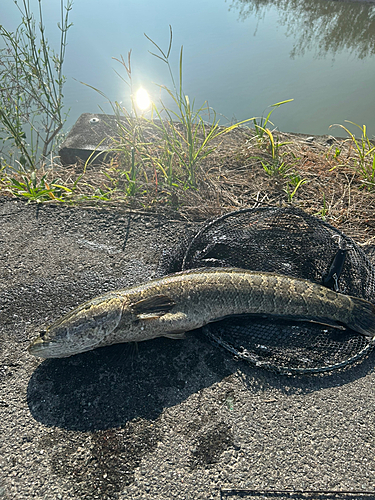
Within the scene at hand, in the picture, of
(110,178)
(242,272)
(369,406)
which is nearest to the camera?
(369,406)

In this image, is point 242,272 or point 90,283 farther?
point 90,283

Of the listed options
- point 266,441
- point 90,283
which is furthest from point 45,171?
point 266,441

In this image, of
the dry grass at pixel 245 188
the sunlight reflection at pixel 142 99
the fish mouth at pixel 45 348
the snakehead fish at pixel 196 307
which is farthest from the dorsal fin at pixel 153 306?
the sunlight reflection at pixel 142 99

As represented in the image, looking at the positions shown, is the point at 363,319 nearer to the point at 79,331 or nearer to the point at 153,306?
the point at 153,306

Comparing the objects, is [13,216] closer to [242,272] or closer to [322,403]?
[242,272]

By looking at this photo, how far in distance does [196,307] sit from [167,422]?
3.22 ft

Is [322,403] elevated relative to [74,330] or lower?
lower

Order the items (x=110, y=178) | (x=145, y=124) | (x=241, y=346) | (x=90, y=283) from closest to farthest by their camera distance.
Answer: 1. (x=241, y=346)
2. (x=90, y=283)
3. (x=110, y=178)
4. (x=145, y=124)

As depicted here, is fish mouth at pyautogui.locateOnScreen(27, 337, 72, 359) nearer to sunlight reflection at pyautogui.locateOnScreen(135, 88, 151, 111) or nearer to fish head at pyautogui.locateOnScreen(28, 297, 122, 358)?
fish head at pyautogui.locateOnScreen(28, 297, 122, 358)

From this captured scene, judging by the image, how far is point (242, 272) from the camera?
328 cm

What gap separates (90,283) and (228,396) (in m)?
1.96

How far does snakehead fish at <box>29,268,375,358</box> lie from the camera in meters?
2.85

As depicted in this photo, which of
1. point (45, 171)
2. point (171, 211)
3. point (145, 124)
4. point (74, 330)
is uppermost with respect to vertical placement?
point (145, 124)

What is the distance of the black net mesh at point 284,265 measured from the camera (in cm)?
296
